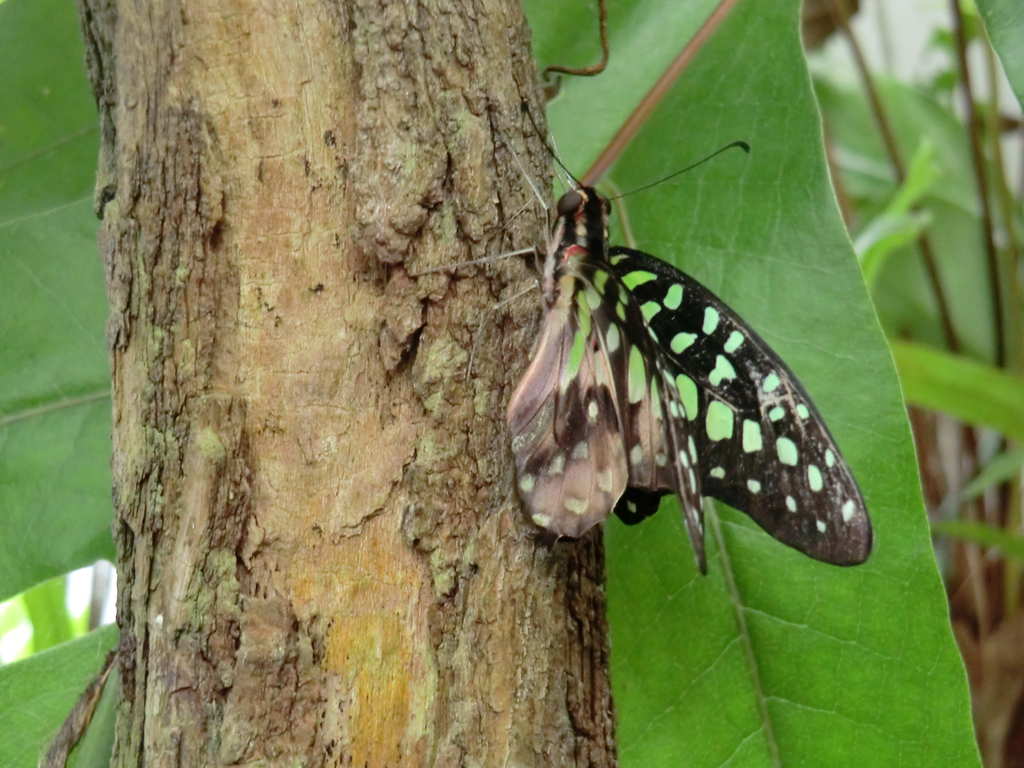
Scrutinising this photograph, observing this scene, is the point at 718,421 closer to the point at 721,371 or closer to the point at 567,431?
the point at 721,371

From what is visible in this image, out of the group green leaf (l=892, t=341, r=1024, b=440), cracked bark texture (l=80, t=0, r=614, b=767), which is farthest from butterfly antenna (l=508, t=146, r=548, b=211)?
green leaf (l=892, t=341, r=1024, b=440)

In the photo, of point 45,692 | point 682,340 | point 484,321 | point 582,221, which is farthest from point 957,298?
point 45,692

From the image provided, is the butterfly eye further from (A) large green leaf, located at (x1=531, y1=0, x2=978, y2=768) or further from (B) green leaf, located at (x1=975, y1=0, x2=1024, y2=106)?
(B) green leaf, located at (x1=975, y1=0, x2=1024, y2=106)

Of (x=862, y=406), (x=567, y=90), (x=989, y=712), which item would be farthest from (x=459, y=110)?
(x=989, y=712)

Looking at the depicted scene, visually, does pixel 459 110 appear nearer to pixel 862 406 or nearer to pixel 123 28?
pixel 123 28

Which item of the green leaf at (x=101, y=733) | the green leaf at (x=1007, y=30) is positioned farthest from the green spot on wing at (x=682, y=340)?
the green leaf at (x=101, y=733)
